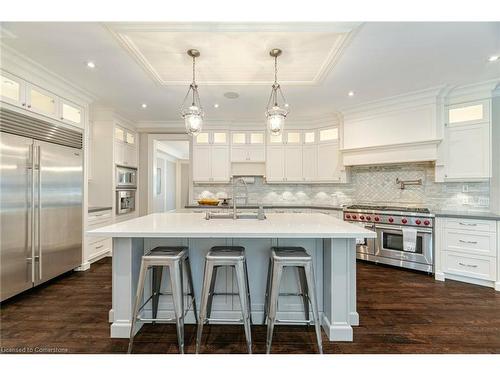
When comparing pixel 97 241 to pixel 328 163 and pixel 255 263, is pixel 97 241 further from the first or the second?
pixel 328 163

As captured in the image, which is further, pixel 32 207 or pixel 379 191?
pixel 379 191

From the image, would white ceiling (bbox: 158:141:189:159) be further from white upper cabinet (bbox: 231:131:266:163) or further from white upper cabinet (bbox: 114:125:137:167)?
white upper cabinet (bbox: 231:131:266:163)

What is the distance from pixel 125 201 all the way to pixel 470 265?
18.2 feet

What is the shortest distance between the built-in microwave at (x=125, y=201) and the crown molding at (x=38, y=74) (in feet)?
5.56

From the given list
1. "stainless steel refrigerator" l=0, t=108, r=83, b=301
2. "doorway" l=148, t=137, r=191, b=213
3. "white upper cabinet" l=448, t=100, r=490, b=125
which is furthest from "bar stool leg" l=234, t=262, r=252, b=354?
"doorway" l=148, t=137, r=191, b=213

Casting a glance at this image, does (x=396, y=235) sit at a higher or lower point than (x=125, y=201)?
lower

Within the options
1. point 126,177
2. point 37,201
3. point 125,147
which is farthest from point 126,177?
point 37,201

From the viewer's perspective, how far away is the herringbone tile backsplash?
361 centimetres

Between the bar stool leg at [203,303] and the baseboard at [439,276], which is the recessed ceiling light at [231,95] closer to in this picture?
the bar stool leg at [203,303]

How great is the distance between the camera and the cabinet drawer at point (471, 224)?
300 cm

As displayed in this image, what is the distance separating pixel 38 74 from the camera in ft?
9.29

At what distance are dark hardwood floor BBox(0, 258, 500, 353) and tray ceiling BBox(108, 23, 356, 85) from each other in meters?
2.63

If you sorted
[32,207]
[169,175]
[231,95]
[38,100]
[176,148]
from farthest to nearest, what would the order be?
[169,175] → [176,148] → [231,95] → [38,100] → [32,207]
